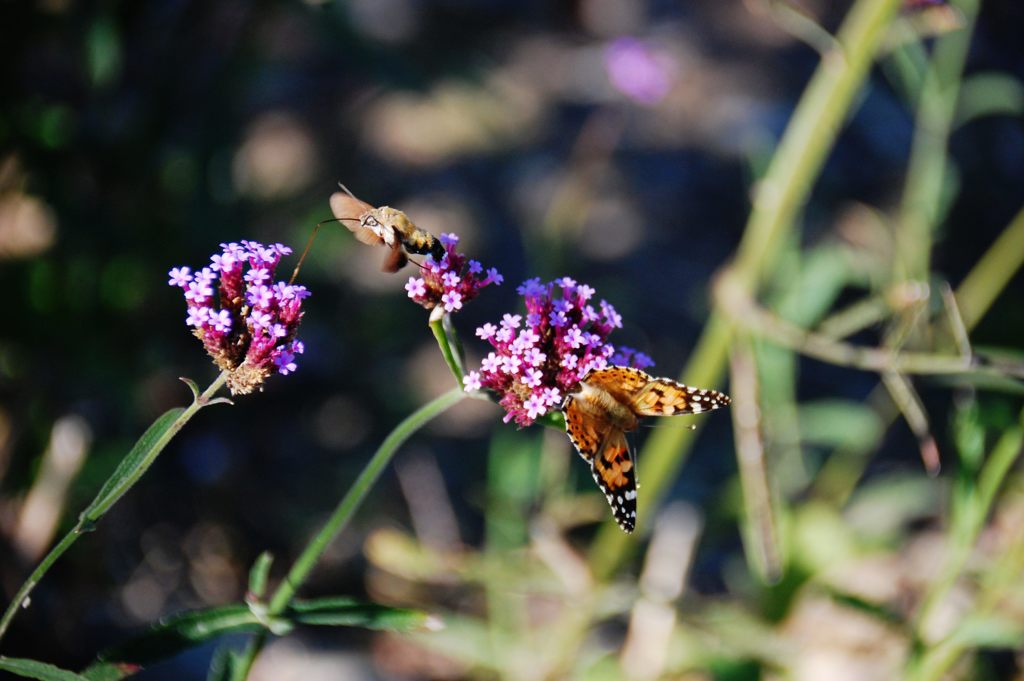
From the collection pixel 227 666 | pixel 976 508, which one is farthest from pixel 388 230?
pixel 976 508

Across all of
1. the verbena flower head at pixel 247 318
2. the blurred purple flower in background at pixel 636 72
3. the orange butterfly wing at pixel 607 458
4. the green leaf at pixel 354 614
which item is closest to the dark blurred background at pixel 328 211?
the blurred purple flower in background at pixel 636 72

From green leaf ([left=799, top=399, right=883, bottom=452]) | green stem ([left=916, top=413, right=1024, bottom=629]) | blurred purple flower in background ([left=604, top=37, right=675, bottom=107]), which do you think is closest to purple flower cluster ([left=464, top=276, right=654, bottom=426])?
green stem ([left=916, top=413, right=1024, bottom=629])

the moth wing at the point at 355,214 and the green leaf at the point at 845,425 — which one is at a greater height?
the green leaf at the point at 845,425

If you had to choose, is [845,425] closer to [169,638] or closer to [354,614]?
[354,614]

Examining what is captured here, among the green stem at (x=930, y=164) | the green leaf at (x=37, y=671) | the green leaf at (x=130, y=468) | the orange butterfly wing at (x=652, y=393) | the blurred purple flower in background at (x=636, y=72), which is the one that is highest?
the blurred purple flower in background at (x=636, y=72)

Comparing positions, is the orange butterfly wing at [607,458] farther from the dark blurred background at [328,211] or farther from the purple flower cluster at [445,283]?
the dark blurred background at [328,211]

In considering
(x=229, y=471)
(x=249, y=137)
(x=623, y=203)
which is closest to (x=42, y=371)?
(x=229, y=471)

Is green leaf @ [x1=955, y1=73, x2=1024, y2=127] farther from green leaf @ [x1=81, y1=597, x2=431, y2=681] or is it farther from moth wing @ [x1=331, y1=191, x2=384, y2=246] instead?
green leaf @ [x1=81, y1=597, x2=431, y2=681]
